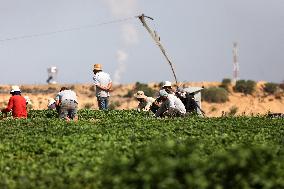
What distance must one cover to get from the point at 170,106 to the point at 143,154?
13454 mm

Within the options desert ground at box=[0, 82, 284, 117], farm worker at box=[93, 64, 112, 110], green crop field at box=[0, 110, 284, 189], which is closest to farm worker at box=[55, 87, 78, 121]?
green crop field at box=[0, 110, 284, 189]

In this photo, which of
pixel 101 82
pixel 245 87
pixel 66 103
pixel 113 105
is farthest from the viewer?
pixel 245 87

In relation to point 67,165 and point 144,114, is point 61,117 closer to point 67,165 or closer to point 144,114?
point 144,114

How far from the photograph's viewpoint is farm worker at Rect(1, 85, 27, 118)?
22.8 m

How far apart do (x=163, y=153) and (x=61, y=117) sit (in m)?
14.1

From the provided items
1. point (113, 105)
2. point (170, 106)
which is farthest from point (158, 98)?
point (113, 105)

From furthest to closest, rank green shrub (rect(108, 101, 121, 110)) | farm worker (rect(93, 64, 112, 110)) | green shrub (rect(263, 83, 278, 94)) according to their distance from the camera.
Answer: green shrub (rect(263, 83, 278, 94)) → green shrub (rect(108, 101, 121, 110)) → farm worker (rect(93, 64, 112, 110))

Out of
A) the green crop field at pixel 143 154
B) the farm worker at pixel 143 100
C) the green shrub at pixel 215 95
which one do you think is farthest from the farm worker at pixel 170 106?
the green shrub at pixel 215 95

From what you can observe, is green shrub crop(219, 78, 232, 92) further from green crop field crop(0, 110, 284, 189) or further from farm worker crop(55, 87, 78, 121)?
green crop field crop(0, 110, 284, 189)

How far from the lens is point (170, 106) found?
75.8 feet

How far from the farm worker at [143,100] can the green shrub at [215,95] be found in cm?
3931

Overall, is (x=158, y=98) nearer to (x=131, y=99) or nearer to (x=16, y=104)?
(x=16, y=104)

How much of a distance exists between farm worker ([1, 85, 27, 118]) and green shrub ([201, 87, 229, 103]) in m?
44.5

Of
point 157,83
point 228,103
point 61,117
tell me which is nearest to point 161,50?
point 61,117
